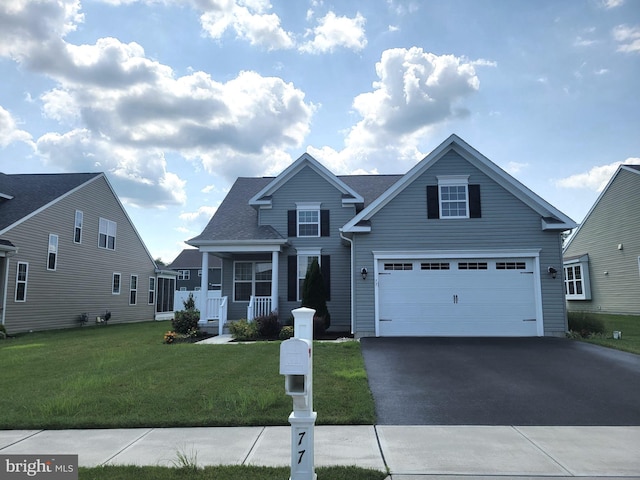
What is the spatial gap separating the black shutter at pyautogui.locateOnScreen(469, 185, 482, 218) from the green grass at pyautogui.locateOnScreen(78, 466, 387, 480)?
11.1 meters

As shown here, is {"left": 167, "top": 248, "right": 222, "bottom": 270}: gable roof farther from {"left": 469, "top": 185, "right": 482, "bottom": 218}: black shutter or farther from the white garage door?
{"left": 469, "top": 185, "right": 482, "bottom": 218}: black shutter

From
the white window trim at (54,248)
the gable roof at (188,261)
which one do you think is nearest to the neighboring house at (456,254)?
the white window trim at (54,248)

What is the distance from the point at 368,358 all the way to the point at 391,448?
505 centimetres

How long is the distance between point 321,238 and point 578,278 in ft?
57.7

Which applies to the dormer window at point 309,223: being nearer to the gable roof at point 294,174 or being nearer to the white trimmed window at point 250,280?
the gable roof at point 294,174

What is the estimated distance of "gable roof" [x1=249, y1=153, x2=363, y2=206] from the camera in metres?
16.6

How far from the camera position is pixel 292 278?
16156 millimetres

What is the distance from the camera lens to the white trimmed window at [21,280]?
16.6 m

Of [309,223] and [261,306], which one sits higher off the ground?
[309,223]

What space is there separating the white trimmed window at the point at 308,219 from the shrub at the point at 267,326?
412 centimetres

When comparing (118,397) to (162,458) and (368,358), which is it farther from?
(368,358)

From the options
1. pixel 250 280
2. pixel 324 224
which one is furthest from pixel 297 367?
pixel 250 280

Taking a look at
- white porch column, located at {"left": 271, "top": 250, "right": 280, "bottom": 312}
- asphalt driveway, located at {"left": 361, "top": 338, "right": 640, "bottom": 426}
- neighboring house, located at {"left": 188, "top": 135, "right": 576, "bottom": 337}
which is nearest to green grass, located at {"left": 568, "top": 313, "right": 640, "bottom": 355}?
asphalt driveway, located at {"left": 361, "top": 338, "right": 640, "bottom": 426}

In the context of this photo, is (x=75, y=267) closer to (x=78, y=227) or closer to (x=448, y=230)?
(x=78, y=227)
